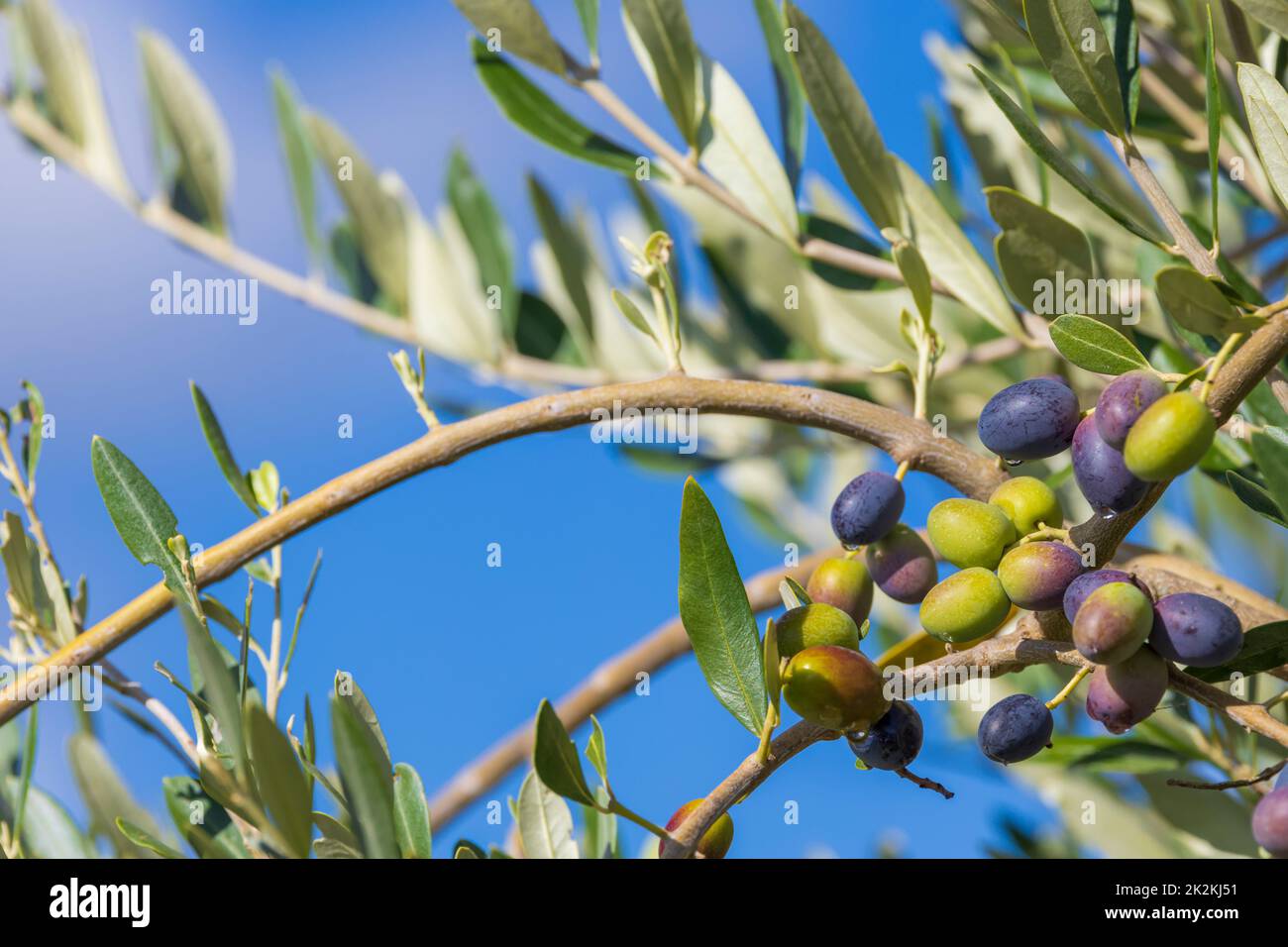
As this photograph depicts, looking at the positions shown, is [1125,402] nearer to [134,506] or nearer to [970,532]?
[970,532]

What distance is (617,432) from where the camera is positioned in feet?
4.57

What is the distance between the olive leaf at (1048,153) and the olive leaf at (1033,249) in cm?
10

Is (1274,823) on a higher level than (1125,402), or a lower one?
lower

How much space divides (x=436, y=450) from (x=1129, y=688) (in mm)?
432

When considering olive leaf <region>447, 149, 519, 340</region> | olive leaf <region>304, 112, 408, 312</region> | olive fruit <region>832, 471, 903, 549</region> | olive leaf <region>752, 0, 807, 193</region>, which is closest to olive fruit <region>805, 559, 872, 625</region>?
olive fruit <region>832, 471, 903, 549</region>

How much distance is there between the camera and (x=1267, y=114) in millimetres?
787

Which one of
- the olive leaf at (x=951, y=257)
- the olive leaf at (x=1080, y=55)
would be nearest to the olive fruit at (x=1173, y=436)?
the olive leaf at (x=1080, y=55)

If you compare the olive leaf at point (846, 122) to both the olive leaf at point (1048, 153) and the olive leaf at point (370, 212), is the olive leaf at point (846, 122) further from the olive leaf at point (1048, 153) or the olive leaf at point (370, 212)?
the olive leaf at point (370, 212)

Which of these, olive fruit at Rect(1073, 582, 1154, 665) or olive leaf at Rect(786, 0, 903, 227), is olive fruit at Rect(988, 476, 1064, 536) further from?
olive leaf at Rect(786, 0, 903, 227)

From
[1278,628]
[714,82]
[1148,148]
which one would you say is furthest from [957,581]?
[1148,148]

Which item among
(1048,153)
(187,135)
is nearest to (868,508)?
(1048,153)
